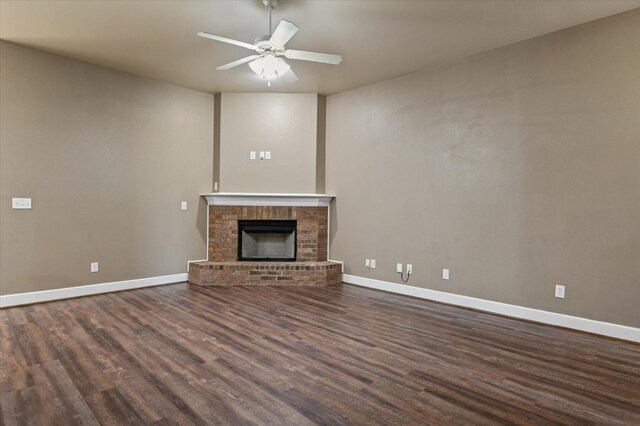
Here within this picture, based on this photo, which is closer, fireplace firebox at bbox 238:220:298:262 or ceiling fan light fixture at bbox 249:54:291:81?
ceiling fan light fixture at bbox 249:54:291:81

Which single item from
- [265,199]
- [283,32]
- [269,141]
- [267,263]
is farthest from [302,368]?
[269,141]

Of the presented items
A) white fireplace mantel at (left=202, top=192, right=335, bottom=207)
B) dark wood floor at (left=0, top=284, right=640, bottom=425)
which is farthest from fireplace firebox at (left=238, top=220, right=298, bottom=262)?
dark wood floor at (left=0, top=284, right=640, bottom=425)

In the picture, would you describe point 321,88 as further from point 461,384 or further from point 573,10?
point 461,384

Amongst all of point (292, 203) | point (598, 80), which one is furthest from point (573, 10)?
point (292, 203)

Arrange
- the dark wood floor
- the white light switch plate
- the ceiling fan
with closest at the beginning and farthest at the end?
1. the dark wood floor
2. the ceiling fan
3. the white light switch plate

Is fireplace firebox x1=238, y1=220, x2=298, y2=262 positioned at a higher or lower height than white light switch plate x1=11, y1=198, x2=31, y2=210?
lower

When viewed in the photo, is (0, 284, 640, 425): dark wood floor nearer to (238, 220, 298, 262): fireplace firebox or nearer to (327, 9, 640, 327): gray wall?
(327, 9, 640, 327): gray wall

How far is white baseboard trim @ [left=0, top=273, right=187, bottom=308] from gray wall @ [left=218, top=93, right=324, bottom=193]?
1575 millimetres

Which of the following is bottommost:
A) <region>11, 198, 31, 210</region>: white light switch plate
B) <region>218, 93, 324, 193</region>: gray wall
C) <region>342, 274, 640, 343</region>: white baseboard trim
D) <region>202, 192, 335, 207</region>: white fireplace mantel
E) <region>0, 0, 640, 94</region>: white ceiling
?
<region>342, 274, 640, 343</region>: white baseboard trim

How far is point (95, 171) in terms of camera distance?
4602 millimetres

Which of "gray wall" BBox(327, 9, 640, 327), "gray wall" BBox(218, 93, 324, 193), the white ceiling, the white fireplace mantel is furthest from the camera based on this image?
"gray wall" BBox(218, 93, 324, 193)

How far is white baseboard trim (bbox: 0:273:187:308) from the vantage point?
3996 millimetres

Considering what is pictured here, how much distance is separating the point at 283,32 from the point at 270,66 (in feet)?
1.89

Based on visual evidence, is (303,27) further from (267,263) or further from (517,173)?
(267,263)
